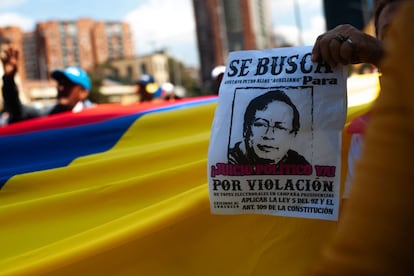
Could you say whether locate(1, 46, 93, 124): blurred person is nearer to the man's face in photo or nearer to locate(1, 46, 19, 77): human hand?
locate(1, 46, 19, 77): human hand

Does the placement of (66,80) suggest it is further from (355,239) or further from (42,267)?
(355,239)

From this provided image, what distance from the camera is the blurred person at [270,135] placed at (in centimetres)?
116

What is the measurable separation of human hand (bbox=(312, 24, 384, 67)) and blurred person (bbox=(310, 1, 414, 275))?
41 centimetres

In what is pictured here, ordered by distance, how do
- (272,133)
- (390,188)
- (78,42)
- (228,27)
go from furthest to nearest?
(78,42) < (228,27) < (272,133) < (390,188)

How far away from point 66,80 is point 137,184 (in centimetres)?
229

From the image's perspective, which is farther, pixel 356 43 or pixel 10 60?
pixel 10 60

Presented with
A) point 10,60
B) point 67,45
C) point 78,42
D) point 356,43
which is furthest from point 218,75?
point 78,42

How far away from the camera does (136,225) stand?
136cm

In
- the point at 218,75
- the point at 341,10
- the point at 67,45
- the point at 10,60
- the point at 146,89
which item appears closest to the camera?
the point at 218,75

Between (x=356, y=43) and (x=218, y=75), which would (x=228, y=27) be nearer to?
(x=218, y=75)

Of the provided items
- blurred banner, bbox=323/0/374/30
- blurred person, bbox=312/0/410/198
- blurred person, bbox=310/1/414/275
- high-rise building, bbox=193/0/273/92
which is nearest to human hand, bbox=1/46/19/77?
blurred person, bbox=312/0/410/198

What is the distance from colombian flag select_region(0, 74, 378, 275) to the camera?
4.32 feet

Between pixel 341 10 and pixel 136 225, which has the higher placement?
pixel 341 10

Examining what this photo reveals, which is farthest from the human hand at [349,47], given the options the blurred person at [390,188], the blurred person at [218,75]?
the blurred person at [218,75]
